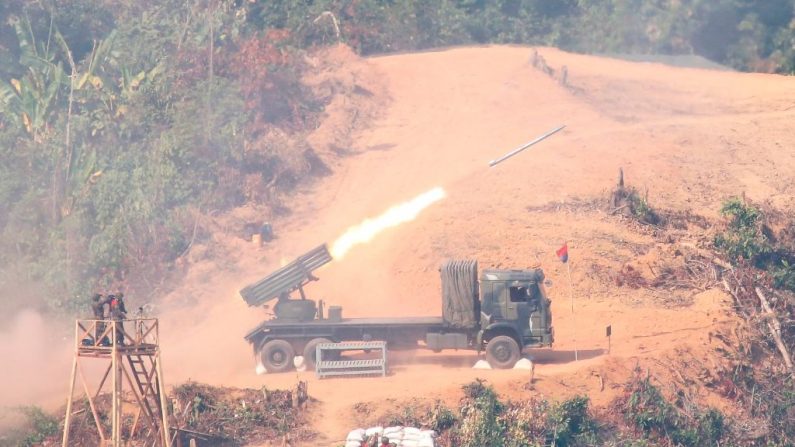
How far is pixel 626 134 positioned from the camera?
49.6m

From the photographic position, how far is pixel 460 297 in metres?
33.6

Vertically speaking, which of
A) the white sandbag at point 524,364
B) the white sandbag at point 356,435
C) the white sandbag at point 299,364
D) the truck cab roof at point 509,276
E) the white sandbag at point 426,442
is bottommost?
the white sandbag at point 426,442

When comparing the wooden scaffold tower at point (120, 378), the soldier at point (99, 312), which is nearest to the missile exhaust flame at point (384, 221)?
the wooden scaffold tower at point (120, 378)

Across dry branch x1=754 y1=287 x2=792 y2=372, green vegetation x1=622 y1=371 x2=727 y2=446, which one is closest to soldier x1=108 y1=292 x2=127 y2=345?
green vegetation x1=622 y1=371 x2=727 y2=446

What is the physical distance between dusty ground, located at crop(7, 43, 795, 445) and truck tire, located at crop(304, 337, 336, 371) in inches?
21.3

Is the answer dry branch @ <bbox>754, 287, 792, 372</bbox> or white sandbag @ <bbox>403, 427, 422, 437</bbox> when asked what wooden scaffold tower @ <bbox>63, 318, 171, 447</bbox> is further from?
dry branch @ <bbox>754, 287, 792, 372</bbox>

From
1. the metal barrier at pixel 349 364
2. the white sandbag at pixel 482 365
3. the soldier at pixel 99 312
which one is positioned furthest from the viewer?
the white sandbag at pixel 482 365

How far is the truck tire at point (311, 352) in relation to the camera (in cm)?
3403

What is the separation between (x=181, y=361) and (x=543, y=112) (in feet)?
75.0

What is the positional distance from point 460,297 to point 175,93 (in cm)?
2231

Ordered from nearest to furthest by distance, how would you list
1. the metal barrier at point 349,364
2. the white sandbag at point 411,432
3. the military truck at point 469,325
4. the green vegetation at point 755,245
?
1. the white sandbag at point 411,432
2. the metal barrier at point 349,364
3. the military truck at point 469,325
4. the green vegetation at point 755,245

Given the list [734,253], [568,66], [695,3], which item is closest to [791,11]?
[695,3]

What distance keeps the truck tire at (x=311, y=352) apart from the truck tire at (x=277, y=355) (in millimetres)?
430

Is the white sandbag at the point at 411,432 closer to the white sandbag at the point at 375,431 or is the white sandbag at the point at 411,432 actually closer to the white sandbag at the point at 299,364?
the white sandbag at the point at 375,431
